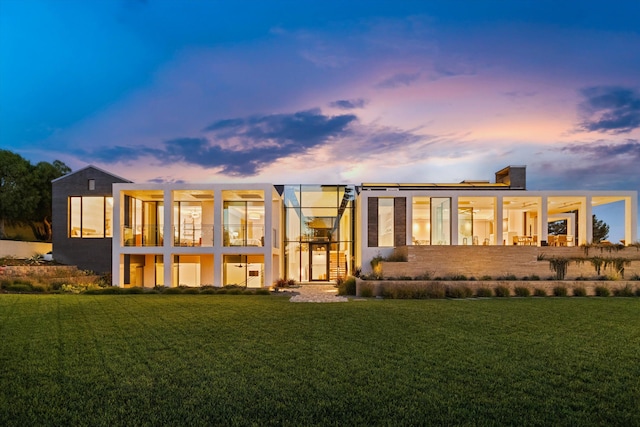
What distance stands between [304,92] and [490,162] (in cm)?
1430

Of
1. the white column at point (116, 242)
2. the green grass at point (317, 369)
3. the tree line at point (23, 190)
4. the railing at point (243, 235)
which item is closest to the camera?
the green grass at point (317, 369)

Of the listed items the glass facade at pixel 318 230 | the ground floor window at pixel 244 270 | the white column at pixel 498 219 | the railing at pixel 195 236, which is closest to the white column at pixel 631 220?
the white column at pixel 498 219

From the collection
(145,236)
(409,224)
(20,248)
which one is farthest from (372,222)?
(20,248)

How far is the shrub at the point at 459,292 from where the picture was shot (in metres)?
15.7

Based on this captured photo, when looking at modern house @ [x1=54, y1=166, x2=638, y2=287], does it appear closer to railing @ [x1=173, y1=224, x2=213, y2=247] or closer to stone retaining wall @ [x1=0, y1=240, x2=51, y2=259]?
railing @ [x1=173, y1=224, x2=213, y2=247]

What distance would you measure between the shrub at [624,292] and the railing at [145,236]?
19.2 meters

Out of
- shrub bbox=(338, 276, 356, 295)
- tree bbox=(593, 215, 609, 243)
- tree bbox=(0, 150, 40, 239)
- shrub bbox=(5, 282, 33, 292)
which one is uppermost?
tree bbox=(0, 150, 40, 239)

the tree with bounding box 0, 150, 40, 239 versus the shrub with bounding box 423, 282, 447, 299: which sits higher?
the tree with bounding box 0, 150, 40, 239

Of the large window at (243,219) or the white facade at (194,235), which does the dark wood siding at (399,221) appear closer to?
the white facade at (194,235)

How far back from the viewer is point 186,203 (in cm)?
2403

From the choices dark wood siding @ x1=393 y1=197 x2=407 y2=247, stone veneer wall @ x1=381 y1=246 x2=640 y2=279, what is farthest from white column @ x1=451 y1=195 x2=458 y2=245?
stone veneer wall @ x1=381 y1=246 x2=640 y2=279

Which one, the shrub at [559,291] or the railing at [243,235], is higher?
the railing at [243,235]

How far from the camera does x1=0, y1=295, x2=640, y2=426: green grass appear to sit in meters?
4.20

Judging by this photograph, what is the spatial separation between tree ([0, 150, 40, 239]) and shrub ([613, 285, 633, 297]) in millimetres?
33130
